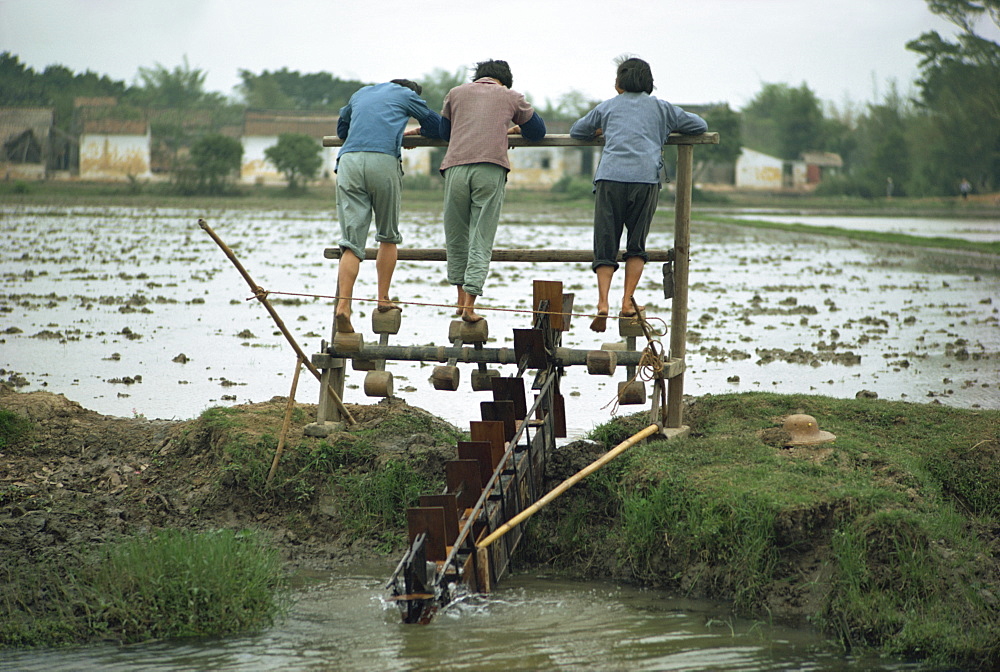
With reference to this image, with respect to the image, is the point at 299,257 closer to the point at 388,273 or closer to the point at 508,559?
the point at 388,273

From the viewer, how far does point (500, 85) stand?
688 centimetres

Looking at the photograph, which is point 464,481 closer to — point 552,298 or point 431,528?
point 431,528

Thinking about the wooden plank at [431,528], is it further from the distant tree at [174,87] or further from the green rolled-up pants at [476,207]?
the distant tree at [174,87]

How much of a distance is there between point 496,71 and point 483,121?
455 mm

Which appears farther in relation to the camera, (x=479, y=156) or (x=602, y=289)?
(x=602, y=289)

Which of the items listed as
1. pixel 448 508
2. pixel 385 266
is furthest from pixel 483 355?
pixel 448 508

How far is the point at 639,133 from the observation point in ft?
21.9

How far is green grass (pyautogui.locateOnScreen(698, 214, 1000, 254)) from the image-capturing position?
29.3 metres

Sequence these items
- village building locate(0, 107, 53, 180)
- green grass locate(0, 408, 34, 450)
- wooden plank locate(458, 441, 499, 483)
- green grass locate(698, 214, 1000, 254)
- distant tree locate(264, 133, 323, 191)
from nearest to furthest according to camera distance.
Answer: wooden plank locate(458, 441, 499, 483) → green grass locate(0, 408, 34, 450) → green grass locate(698, 214, 1000, 254) → distant tree locate(264, 133, 323, 191) → village building locate(0, 107, 53, 180)

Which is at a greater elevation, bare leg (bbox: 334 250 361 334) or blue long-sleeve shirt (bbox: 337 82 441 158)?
blue long-sleeve shirt (bbox: 337 82 441 158)

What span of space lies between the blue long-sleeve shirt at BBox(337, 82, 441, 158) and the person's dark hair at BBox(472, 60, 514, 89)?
0.43 m

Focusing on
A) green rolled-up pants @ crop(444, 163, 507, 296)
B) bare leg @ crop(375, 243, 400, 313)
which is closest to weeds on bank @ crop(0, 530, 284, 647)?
bare leg @ crop(375, 243, 400, 313)

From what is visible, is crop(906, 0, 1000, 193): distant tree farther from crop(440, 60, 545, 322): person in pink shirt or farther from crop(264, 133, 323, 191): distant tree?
crop(440, 60, 545, 322): person in pink shirt

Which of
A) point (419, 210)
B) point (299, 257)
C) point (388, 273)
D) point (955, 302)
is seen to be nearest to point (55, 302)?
point (299, 257)
